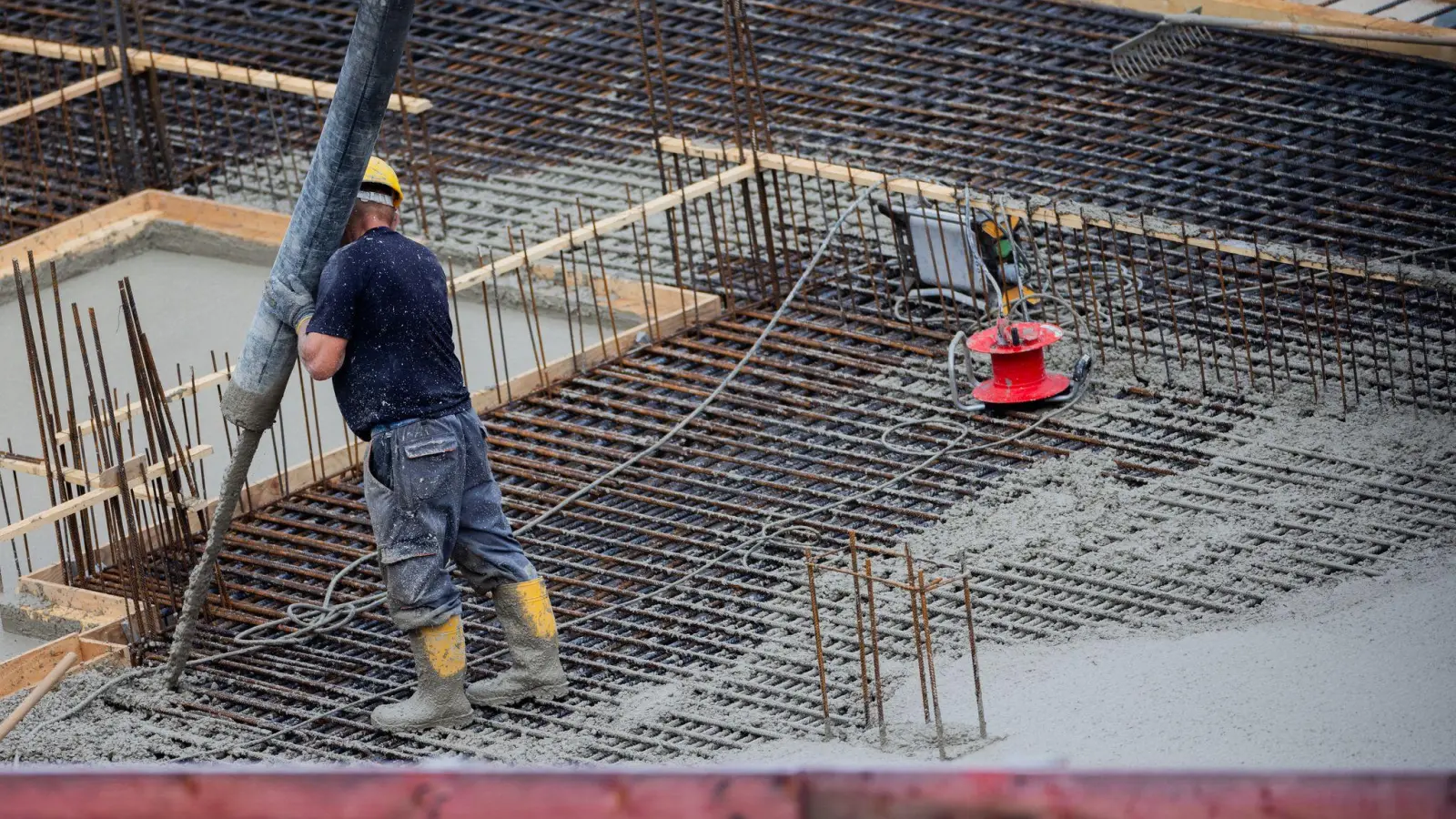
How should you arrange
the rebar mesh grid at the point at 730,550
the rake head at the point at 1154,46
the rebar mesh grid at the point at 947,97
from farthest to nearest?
the rebar mesh grid at the point at 947,97
the rake head at the point at 1154,46
the rebar mesh grid at the point at 730,550

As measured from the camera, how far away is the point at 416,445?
6.34 meters

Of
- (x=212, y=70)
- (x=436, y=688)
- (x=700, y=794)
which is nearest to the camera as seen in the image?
(x=700, y=794)

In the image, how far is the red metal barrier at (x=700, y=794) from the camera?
2.10 meters

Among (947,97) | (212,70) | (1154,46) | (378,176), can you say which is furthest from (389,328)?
(212,70)

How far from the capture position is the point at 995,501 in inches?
307

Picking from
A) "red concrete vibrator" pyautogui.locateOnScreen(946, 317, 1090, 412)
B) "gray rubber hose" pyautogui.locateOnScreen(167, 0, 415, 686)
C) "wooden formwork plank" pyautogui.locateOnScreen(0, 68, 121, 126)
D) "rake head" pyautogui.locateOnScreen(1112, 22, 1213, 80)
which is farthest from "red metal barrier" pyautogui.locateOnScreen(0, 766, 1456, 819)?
"wooden formwork plank" pyautogui.locateOnScreen(0, 68, 121, 126)

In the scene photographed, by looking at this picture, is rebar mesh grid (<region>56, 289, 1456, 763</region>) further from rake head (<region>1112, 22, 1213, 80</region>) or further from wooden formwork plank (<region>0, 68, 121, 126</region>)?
wooden formwork plank (<region>0, 68, 121, 126</region>)

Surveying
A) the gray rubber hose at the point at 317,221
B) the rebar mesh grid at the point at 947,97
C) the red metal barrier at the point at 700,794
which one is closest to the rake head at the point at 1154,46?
the rebar mesh grid at the point at 947,97

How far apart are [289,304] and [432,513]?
2.36ft

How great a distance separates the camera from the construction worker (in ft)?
20.5

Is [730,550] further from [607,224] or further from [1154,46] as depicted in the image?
[1154,46]

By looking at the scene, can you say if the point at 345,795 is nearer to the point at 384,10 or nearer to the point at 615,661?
the point at 384,10

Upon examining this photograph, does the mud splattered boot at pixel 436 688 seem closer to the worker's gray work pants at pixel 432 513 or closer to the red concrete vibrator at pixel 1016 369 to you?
the worker's gray work pants at pixel 432 513

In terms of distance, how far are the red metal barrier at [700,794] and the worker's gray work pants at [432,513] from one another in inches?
162
